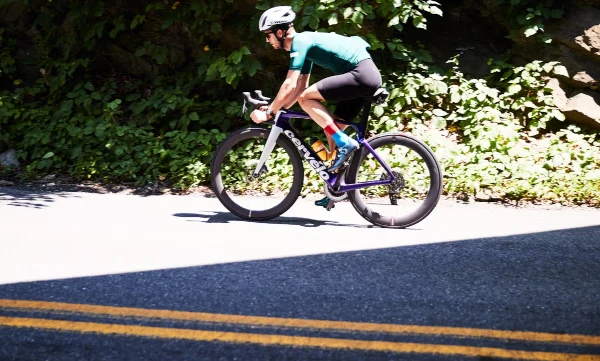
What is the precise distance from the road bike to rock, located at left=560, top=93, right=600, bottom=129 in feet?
10.6

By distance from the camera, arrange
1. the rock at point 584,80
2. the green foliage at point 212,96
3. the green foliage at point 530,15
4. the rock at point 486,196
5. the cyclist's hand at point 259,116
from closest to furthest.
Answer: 1. the cyclist's hand at point 259,116
2. the rock at point 486,196
3. the green foliage at point 212,96
4. the rock at point 584,80
5. the green foliage at point 530,15

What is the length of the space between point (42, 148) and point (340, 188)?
4778 millimetres

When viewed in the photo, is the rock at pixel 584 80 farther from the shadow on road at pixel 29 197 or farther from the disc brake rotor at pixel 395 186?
the shadow on road at pixel 29 197

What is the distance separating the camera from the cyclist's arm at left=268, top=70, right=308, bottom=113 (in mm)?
6559

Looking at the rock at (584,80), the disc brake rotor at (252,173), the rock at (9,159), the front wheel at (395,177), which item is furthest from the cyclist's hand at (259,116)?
the rock at (584,80)

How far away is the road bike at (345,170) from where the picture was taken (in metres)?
6.77

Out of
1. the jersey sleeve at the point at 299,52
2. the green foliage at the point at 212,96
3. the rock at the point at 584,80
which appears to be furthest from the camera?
the rock at the point at 584,80

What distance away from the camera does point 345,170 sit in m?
6.86

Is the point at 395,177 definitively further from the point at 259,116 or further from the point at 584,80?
the point at 584,80

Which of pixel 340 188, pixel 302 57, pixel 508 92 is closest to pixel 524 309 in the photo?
pixel 340 188

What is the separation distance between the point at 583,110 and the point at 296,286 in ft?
19.6

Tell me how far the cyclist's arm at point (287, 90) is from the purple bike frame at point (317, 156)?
4.5 inches

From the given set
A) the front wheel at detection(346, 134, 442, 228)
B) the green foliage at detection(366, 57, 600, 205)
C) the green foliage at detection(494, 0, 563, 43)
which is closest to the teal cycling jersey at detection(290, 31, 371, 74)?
the front wheel at detection(346, 134, 442, 228)

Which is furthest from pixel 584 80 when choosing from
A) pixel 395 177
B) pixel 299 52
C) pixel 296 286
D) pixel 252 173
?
pixel 296 286
